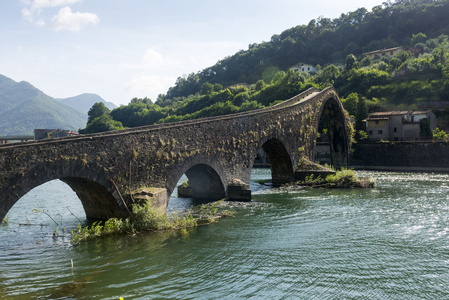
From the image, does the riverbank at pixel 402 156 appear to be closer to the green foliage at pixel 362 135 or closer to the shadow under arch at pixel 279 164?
the green foliage at pixel 362 135

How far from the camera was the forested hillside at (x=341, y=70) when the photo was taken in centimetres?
6594

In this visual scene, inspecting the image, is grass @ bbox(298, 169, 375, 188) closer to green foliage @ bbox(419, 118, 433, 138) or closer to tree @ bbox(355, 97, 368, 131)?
green foliage @ bbox(419, 118, 433, 138)

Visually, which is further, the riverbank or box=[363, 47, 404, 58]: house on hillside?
box=[363, 47, 404, 58]: house on hillside

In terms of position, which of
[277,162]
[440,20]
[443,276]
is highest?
[440,20]

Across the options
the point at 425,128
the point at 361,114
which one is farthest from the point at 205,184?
the point at 361,114

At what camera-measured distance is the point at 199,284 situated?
1067cm

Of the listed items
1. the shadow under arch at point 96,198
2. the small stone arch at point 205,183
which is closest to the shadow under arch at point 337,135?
the small stone arch at point 205,183

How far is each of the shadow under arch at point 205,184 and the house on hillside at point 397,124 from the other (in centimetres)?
3481

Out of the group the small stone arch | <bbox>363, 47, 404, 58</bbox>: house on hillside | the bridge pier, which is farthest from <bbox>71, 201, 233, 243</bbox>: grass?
<bbox>363, 47, 404, 58</bbox>: house on hillside

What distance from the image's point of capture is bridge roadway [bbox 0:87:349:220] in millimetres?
12023

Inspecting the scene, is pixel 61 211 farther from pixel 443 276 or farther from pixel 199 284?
pixel 443 276

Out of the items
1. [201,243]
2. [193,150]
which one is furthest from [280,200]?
[201,243]

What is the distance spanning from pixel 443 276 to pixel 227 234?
790 cm

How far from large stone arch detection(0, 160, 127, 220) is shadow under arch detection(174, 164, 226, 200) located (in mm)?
7162
